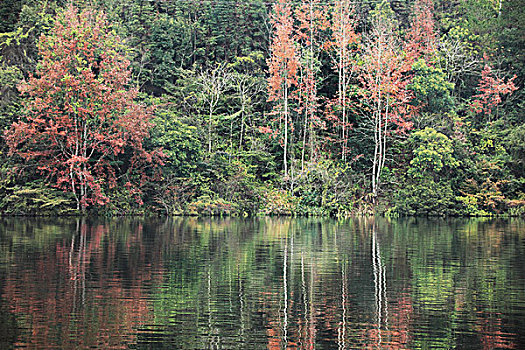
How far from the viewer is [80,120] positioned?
122 ft

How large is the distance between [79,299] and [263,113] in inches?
1241

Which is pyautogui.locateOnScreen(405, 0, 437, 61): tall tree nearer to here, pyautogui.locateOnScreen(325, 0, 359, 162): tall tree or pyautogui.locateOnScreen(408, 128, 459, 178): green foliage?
pyautogui.locateOnScreen(325, 0, 359, 162): tall tree

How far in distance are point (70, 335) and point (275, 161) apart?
33419mm

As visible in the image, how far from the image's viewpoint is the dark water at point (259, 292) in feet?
33.1

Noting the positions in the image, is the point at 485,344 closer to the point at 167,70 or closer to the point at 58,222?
the point at 58,222

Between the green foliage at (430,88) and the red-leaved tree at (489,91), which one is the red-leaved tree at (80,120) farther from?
the red-leaved tree at (489,91)

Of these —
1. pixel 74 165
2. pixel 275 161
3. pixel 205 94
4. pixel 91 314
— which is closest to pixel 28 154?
pixel 74 165

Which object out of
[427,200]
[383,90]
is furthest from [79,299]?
[383,90]

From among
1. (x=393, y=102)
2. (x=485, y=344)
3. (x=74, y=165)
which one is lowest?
(x=485, y=344)

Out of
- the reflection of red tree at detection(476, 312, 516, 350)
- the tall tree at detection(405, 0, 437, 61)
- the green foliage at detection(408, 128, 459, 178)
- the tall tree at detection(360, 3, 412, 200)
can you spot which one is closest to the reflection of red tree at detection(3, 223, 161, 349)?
the reflection of red tree at detection(476, 312, 516, 350)

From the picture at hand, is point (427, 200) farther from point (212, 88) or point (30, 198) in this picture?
point (30, 198)

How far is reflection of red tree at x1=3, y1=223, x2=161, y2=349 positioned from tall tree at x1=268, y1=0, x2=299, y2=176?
2331cm

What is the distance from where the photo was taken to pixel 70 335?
9.93 m

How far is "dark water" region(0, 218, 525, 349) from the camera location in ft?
33.1
